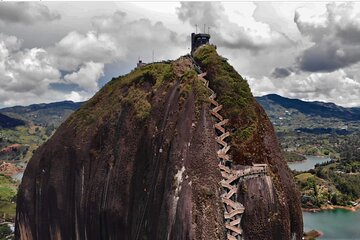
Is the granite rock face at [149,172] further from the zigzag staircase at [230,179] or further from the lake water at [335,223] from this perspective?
the lake water at [335,223]

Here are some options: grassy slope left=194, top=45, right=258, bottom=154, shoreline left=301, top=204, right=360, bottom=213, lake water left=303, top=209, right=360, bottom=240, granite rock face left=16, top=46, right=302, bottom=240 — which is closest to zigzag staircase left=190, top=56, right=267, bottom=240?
granite rock face left=16, top=46, right=302, bottom=240

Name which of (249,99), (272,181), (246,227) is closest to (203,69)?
(249,99)

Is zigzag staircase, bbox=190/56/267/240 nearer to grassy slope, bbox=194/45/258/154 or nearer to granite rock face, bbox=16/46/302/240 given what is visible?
granite rock face, bbox=16/46/302/240

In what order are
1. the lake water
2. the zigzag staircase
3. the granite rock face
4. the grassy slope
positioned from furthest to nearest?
the lake water
the grassy slope
the granite rock face
the zigzag staircase

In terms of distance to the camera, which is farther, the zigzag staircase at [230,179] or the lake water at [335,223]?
the lake water at [335,223]

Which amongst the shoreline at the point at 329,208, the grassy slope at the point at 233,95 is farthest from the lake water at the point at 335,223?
the grassy slope at the point at 233,95

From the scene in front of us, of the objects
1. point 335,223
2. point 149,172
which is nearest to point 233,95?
point 149,172

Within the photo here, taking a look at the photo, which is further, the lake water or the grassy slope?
the lake water
